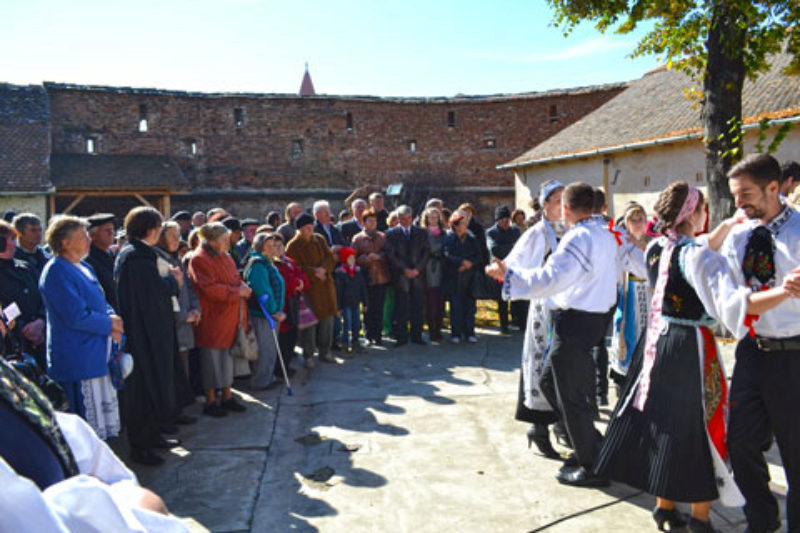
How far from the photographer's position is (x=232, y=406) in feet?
20.0

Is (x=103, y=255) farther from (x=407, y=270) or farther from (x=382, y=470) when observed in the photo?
(x=407, y=270)

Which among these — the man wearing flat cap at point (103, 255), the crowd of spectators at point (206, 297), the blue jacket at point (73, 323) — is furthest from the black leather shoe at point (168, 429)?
the blue jacket at point (73, 323)

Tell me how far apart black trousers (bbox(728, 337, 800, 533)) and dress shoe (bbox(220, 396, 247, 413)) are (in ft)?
14.5

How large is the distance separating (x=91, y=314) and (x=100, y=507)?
3298mm

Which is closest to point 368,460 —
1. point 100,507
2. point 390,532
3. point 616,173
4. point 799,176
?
point 390,532

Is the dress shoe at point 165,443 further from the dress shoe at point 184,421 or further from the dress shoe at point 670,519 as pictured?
the dress shoe at point 670,519

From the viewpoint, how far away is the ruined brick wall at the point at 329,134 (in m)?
27.0

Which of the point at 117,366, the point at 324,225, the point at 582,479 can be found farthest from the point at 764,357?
the point at 324,225

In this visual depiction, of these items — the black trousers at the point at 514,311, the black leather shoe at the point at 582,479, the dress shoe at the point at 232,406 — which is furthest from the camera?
the black trousers at the point at 514,311

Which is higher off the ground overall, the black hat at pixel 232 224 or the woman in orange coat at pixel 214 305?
the black hat at pixel 232 224

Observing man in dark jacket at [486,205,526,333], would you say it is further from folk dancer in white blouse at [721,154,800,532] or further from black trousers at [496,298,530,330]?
folk dancer in white blouse at [721,154,800,532]

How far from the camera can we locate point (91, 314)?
4.14m

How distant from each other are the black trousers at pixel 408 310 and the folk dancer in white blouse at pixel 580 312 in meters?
4.88

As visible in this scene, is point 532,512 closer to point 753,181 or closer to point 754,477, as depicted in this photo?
point 754,477
